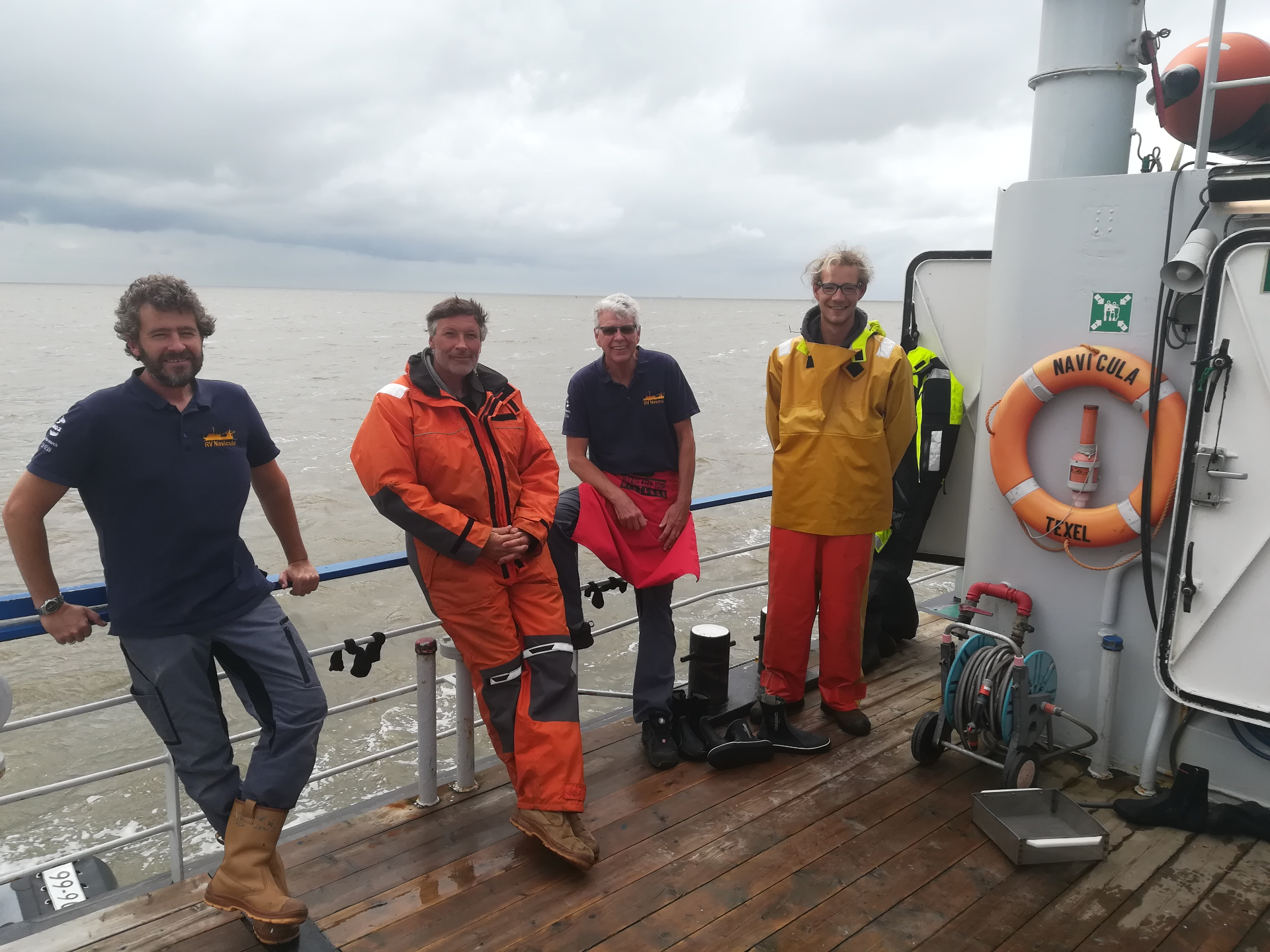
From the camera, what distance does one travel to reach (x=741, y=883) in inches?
83.2

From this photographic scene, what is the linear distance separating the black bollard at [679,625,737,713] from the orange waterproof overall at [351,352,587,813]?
2.33 ft

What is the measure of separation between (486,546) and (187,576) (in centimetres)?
67

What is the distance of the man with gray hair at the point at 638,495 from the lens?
2.70m

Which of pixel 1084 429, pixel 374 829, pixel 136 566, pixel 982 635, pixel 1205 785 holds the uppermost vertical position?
pixel 1084 429

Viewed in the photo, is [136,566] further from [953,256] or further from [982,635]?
[953,256]

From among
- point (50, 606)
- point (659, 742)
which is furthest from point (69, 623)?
point (659, 742)

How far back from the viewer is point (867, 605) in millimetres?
3600

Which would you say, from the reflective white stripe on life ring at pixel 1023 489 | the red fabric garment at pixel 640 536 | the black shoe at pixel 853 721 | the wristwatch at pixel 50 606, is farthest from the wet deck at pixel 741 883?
the reflective white stripe on life ring at pixel 1023 489

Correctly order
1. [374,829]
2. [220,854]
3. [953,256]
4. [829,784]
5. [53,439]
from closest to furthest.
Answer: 1. [53,439]
2. [220,854]
3. [374,829]
4. [829,784]
5. [953,256]

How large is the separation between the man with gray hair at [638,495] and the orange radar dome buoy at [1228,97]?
184cm

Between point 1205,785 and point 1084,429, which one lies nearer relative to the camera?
point 1205,785

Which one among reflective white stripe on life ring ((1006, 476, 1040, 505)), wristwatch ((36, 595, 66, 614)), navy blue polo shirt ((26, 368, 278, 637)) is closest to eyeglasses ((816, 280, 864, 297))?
reflective white stripe on life ring ((1006, 476, 1040, 505))

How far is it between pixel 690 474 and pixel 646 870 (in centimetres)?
116

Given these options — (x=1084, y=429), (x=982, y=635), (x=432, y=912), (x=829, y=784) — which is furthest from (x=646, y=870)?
(x=1084, y=429)
